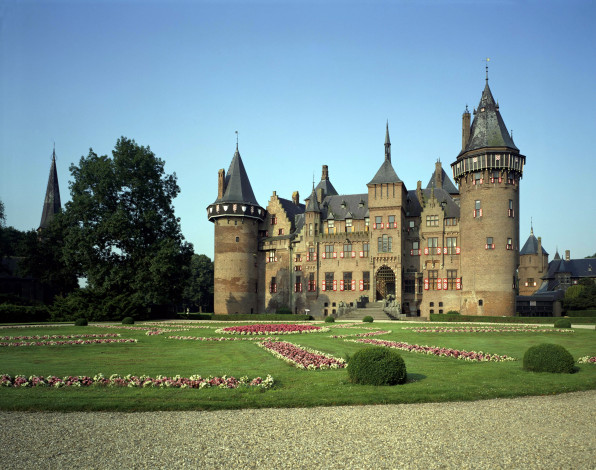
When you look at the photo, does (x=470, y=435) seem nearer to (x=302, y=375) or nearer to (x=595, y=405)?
(x=595, y=405)

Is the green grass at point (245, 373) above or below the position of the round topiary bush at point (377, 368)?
below

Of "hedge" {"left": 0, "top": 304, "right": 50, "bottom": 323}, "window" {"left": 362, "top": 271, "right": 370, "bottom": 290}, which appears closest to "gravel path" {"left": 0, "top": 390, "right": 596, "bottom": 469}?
"hedge" {"left": 0, "top": 304, "right": 50, "bottom": 323}

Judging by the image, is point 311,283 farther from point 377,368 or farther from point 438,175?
point 377,368

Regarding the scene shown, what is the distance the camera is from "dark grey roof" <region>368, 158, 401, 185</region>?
2144 inches

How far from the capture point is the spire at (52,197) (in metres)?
73.9

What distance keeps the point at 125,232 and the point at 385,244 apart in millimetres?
26010

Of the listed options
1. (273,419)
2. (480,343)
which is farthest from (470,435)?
(480,343)

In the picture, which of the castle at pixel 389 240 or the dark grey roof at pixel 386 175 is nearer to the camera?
the castle at pixel 389 240

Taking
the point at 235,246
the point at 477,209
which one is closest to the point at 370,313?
the point at 477,209

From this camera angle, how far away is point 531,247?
8369 cm

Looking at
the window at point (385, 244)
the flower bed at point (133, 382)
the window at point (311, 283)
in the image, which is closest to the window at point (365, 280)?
the window at point (385, 244)

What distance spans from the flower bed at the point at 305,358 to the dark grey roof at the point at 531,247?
73.4 m

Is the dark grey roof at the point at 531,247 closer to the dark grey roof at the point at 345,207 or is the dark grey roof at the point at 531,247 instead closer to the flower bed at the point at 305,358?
the dark grey roof at the point at 345,207

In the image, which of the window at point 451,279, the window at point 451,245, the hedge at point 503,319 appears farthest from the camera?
the window at point 451,245
